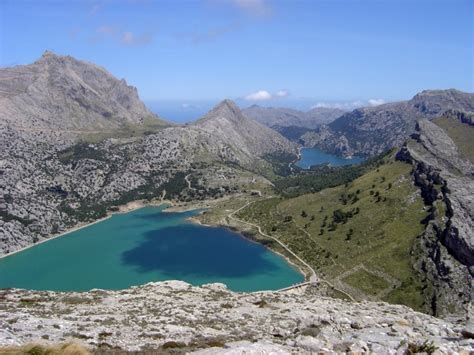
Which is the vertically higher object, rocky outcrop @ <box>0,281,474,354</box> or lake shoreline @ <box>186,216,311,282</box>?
rocky outcrop @ <box>0,281,474,354</box>

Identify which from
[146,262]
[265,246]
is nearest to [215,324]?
[146,262]

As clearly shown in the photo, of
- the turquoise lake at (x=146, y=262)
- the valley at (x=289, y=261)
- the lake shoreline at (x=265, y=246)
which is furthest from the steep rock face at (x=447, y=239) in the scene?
the turquoise lake at (x=146, y=262)

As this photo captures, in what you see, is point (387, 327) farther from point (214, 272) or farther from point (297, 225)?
point (297, 225)

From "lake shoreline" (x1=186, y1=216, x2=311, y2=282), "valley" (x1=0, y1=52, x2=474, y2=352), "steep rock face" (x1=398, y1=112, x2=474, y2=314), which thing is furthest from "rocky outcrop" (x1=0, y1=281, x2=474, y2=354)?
"lake shoreline" (x1=186, y1=216, x2=311, y2=282)

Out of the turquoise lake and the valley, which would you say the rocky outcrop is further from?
the turquoise lake

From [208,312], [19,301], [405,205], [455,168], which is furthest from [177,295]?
[455,168]

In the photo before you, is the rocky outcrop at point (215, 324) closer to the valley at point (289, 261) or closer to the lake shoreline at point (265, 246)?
the valley at point (289, 261)

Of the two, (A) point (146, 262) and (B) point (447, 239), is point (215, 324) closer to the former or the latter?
(B) point (447, 239)
